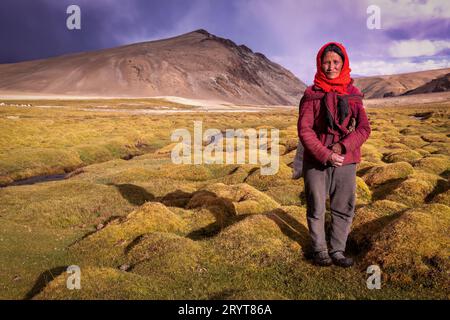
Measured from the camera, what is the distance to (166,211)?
15852mm

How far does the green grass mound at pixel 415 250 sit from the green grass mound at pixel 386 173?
1204cm

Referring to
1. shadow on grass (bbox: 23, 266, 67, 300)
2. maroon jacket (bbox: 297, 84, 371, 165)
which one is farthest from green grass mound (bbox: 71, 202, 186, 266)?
maroon jacket (bbox: 297, 84, 371, 165)

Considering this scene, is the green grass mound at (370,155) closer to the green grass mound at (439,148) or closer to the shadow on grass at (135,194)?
the green grass mound at (439,148)

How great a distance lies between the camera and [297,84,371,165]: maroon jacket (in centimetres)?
898

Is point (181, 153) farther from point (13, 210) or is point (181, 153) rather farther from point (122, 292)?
point (122, 292)

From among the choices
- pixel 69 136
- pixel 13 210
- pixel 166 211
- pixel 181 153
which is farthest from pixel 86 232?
pixel 69 136

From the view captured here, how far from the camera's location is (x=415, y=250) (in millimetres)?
10398

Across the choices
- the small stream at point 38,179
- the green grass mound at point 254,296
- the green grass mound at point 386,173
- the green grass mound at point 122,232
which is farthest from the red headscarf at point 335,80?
the small stream at point 38,179

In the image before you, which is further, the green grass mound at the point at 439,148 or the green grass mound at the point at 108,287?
the green grass mound at the point at 439,148

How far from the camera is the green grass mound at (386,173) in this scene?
24.0 m

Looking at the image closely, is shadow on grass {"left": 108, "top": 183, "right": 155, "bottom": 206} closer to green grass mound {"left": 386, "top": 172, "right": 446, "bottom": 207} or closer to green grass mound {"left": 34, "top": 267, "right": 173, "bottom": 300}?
green grass mound {"left": 34, "top": 267, "right": 173, "bottom": 300}

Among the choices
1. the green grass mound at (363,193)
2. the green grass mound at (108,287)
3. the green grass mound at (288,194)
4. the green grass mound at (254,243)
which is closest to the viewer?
the green grass mound at (108,287)

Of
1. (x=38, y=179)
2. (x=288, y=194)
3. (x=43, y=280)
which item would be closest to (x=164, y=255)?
(x=43, y=280)
